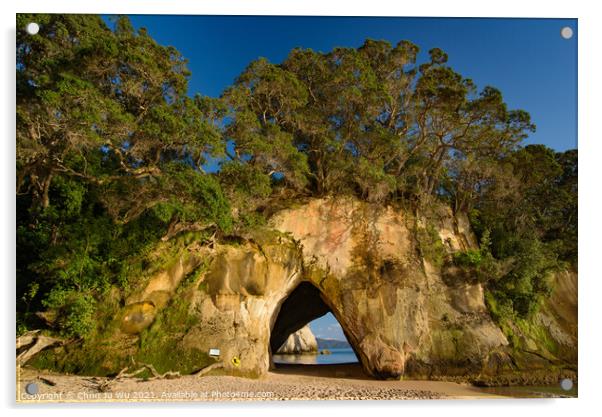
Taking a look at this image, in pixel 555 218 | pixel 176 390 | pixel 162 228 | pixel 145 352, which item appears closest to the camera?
pixel 176 390

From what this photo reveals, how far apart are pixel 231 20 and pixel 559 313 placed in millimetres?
11528

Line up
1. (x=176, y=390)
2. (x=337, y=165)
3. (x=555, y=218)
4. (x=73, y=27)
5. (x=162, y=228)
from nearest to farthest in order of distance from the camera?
(x=176, y=390) < (x=73, y=27) < (x=162, y=228) < (x=337, y=165) < (x=555, y=218)

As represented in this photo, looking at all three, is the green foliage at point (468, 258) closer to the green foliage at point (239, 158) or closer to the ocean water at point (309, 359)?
the green foliage at point (239, 158)

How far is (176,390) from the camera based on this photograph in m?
8.25

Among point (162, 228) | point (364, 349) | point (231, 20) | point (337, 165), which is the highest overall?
point (231, 20)

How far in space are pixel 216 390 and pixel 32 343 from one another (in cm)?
401

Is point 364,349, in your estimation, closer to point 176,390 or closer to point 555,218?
point 176,390

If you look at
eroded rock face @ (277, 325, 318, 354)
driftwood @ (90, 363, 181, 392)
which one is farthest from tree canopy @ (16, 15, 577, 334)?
eroded rock face @ (277, 325, 318, 354)

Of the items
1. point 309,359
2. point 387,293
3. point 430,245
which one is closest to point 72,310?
point 387,293

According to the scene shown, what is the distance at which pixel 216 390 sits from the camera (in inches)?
327

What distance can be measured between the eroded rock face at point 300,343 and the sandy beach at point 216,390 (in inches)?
807

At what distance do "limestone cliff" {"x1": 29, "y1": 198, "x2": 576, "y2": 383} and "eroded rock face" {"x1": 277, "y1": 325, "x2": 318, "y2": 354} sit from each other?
1859 centimetres

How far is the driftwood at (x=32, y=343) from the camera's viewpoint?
882 cm

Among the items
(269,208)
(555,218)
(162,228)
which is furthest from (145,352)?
(555,218)
